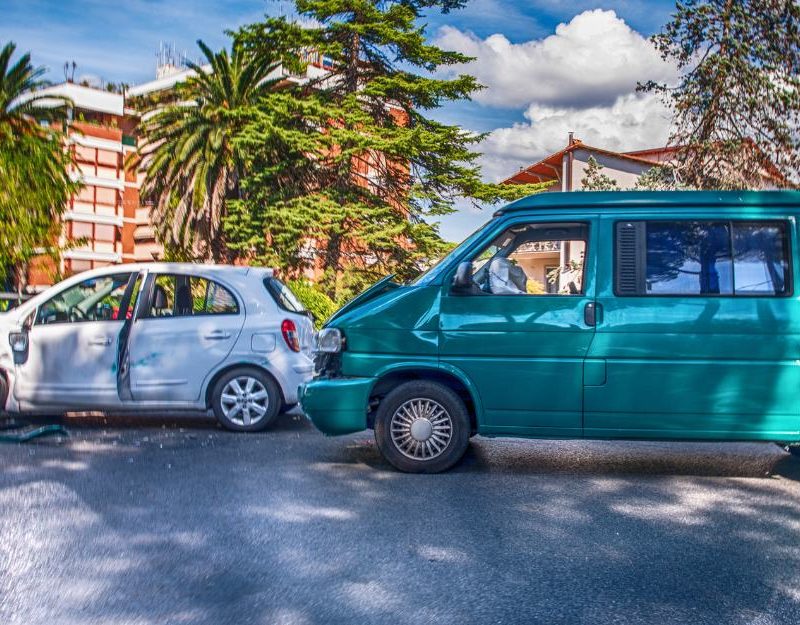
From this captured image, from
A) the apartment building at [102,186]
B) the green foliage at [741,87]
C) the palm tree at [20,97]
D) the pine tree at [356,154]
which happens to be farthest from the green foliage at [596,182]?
the apartment building at [102,186]

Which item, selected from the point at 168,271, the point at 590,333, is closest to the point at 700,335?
the point at 590,333

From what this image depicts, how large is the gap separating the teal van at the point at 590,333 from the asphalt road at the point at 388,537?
0.48 metres

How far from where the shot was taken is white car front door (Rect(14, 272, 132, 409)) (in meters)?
9.60

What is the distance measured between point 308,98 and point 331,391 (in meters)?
30.4

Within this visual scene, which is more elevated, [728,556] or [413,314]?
[413,314]

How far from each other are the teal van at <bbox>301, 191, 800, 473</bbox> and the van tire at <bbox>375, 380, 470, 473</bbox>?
10 millimetres

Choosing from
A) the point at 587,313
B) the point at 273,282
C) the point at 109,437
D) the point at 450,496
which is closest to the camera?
the point at 450,496

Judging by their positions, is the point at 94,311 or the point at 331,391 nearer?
the point at 331,391

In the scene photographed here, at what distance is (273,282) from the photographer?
1020 centimetres

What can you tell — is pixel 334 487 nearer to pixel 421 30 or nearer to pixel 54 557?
pixel 54 557

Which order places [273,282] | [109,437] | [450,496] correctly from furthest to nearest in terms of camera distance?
1. [273,282]
2. [109,437]
3. [450,496]

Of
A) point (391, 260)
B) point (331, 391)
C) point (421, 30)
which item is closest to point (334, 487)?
point (331, 391)

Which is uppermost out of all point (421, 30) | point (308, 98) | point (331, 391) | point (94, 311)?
point (421, 30)

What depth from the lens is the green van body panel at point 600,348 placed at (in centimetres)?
692
